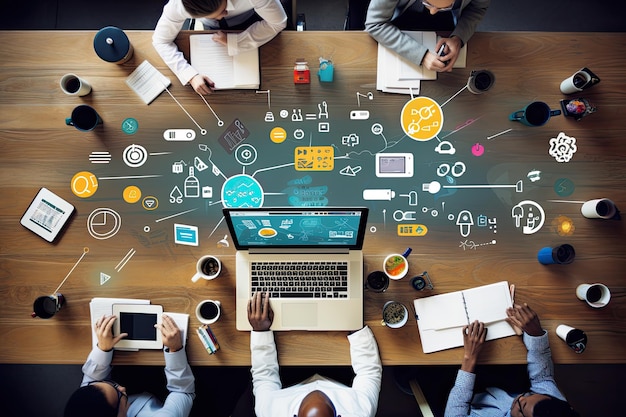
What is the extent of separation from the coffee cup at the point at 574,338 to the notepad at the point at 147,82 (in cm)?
181

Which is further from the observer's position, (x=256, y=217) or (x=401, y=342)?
(x=401, y=342)

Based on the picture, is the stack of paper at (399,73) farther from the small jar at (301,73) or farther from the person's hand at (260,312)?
the person's hand at (260,312)

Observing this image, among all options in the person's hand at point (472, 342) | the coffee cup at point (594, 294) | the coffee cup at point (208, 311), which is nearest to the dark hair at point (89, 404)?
the coffee cup at point (208, 311)

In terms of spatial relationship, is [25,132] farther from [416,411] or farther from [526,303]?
[416,411]

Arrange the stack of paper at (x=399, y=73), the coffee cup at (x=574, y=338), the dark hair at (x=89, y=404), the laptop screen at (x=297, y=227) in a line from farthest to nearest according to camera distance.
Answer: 1. the stack of paper at (x=399, y=73)
2. the coffee cup at (x=574, y=338)
3. the dark hair at (x=89, y=404)
4. the laptop screen at (x=297, y=227)

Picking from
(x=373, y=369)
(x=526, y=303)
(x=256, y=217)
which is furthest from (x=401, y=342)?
(x=256, y=217)

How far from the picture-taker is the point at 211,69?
59.8 inches

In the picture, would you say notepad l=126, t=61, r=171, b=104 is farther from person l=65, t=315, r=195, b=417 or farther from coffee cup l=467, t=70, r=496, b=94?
coffee cup l=467, t=70, r=496, b=94

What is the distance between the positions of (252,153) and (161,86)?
46 cm

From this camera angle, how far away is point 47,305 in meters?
1.47

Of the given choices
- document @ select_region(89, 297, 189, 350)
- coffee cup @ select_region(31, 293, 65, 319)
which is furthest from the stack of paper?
coffee cup @ select_region(31, 293, 65, 319)

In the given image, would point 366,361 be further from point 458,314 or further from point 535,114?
point 535,114

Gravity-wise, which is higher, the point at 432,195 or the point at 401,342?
the point at 432,195

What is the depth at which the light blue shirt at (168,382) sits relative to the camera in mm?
1419
